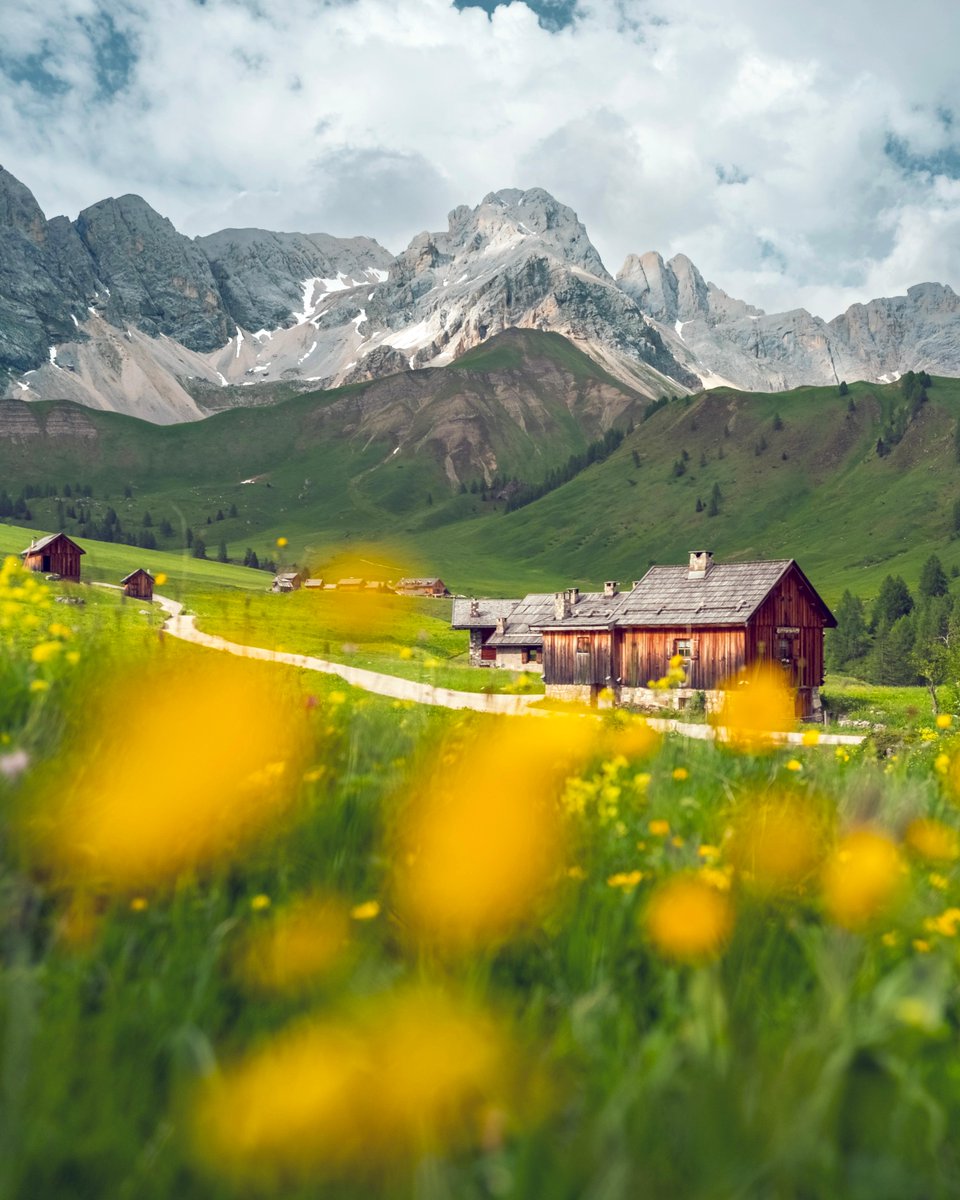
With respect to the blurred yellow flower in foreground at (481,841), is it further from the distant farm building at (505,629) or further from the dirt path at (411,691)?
the distant farm building at (505,629)

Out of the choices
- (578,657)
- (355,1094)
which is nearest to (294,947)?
(355,1094)

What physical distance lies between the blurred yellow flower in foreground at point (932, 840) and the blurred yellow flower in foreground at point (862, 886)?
2.15 feet

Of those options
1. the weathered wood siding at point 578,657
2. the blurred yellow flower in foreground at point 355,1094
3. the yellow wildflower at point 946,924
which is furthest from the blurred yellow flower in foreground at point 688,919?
the weathered wood siding at point 578,657

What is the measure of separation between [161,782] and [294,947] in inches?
52.2

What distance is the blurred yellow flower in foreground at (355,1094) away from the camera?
8.59 ft

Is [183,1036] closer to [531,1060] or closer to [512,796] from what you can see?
[531,1060]

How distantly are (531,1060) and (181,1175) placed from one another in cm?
117

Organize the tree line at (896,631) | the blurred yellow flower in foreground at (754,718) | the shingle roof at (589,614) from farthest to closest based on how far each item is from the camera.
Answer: the tree line at (896,631) < the shingle roof at (589,614) < the blurred yellow flower in foreground at (754,718)

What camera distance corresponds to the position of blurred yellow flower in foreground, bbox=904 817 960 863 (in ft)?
18.5

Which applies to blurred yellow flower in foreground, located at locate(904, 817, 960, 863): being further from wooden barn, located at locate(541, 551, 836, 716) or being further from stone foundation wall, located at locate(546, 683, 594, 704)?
stone foundation wall, located at locate(546, 683, 594, 704)

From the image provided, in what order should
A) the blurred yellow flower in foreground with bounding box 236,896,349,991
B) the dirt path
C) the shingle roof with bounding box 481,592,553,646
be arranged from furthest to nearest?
the shingle roof with bounding box 481,592,553,646, the dirt path, the blurred yellow flower in foreground with bounding box 236,896,349,991

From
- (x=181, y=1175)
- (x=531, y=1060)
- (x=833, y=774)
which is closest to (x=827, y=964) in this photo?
(x=531, y=1060)

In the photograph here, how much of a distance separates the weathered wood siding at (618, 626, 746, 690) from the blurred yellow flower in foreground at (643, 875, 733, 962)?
5949cm

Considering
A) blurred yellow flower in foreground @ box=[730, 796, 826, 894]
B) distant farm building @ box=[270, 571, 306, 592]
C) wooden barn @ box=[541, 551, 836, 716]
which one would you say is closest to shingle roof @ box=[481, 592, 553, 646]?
wooden barn @ box=[541, 551, 836, 716]
